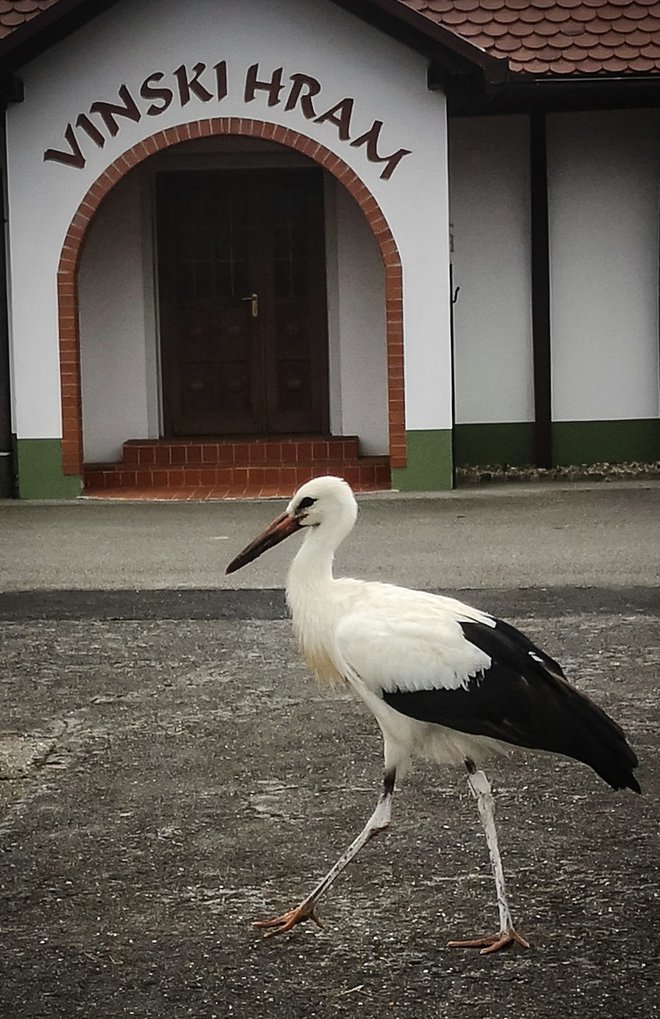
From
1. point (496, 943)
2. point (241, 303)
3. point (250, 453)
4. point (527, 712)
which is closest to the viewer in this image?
point (496, 943)

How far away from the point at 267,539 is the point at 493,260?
11.4 meters

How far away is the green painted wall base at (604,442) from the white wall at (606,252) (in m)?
0.22

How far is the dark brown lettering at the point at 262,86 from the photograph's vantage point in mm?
14609

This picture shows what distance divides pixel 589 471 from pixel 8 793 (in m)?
10.5

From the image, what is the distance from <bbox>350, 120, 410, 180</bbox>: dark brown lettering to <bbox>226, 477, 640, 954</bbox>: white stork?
10.3 m

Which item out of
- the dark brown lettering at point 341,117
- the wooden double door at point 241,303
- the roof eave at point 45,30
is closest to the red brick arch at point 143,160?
the dark brown lettering at point 341,117

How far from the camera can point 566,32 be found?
15.4m

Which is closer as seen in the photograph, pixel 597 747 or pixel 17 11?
pixel 597 747

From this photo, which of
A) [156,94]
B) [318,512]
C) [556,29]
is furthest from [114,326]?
[318,512]

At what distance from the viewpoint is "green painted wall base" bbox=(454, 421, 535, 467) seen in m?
16.2

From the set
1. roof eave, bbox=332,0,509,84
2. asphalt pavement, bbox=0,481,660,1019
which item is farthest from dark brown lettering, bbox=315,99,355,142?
asphalt pavement, bbox=0,481,660,1019

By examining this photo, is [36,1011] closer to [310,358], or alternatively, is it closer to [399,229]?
[399,229]

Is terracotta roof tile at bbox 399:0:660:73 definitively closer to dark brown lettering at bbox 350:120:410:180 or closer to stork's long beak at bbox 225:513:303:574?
dark brown lettering at bbox 350:120:410:180

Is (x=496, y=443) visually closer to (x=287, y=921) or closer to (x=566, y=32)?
(x=566, y=32)
